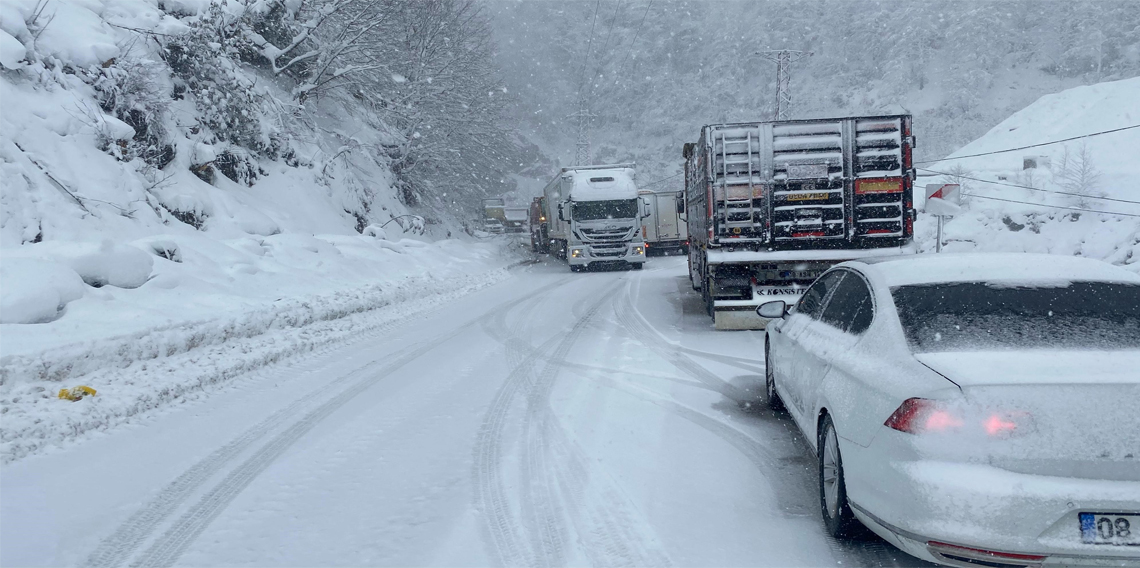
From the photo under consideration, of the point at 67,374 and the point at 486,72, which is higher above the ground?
the point at 486,72

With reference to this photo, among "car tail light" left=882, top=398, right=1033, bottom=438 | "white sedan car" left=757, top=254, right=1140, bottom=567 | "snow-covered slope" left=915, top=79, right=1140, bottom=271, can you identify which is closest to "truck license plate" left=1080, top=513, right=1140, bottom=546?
"white sedan car" left=757, top=254, right=1140, bottom=567

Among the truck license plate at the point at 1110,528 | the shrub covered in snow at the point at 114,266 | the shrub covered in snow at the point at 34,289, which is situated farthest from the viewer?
the shrub covered in snow at the point at 114,266

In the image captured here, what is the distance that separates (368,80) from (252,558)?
87.3 ft

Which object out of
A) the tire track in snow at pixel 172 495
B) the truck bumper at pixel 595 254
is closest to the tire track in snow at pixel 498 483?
the tire track in snow at pixel 172 495

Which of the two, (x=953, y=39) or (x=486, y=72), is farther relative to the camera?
(x=953, y=39)

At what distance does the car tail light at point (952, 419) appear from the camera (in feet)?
9.80

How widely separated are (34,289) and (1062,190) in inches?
1254

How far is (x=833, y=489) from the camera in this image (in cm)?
393

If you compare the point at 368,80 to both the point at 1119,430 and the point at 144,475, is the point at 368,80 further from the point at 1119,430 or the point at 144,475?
the point at 1119,430

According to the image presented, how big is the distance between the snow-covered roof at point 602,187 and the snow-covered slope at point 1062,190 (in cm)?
1132

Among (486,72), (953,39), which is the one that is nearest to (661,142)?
(953,39)

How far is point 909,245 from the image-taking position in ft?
36.2

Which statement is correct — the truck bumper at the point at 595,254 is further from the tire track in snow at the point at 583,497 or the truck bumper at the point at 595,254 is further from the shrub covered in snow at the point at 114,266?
the tire track in snow at the point at 583,497

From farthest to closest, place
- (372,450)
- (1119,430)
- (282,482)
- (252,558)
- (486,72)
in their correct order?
(486,72), (372,450), (282,482), (252,558), (1119,430)
